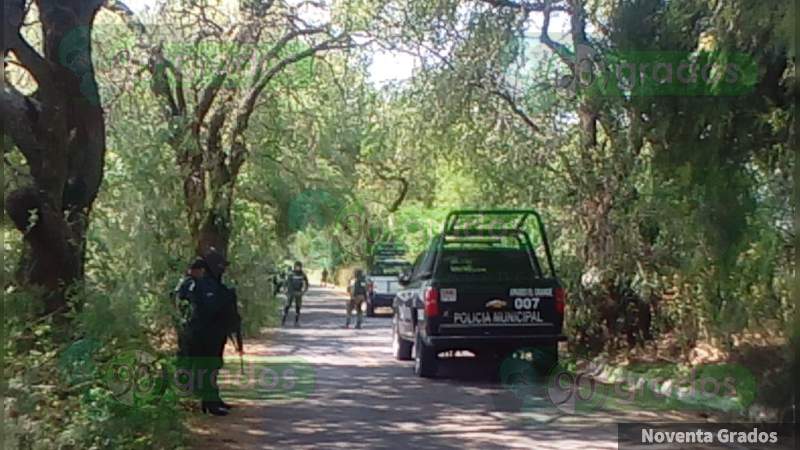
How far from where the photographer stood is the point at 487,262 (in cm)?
1527

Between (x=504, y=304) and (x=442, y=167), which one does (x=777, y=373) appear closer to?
(x=504, y=304)

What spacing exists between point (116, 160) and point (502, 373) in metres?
7.52

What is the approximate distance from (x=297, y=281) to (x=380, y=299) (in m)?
7.09

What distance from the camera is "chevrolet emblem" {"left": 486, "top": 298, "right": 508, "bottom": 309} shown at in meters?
13.9

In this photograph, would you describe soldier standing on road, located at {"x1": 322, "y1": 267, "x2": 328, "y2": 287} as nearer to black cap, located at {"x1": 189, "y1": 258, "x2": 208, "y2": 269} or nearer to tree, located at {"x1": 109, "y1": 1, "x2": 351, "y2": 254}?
tree, located at {"x1": 109, "y1": 1, "x2": 351, "y2": 254}

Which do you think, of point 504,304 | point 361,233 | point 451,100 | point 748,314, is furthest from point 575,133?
point 361,233

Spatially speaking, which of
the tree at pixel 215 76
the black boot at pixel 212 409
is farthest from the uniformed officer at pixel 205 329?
the tree at pixel 215 76

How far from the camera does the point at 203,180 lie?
66.0 ft

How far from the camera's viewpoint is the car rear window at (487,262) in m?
15.1

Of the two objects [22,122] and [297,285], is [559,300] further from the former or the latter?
[297,285]

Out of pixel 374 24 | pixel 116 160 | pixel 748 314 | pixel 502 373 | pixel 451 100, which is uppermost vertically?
pixel 374 24

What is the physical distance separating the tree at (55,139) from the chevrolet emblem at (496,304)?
552cm

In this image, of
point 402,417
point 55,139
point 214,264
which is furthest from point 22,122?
point 402,417

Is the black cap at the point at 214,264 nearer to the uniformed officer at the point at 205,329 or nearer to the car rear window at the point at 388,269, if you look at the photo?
the uniformed officer at the point at 205,329
